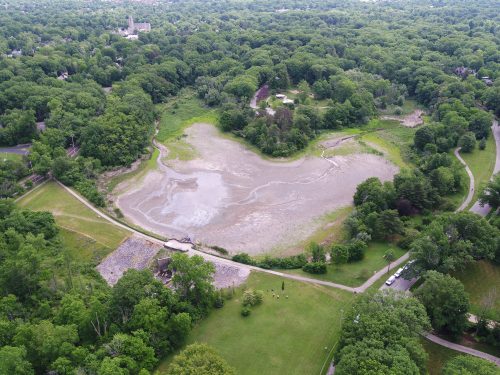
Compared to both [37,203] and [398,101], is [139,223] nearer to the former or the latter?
[37,203]

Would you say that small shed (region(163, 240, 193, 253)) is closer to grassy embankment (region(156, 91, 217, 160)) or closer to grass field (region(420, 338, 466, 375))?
grassy embankment (region(156, 91, 217, 160))

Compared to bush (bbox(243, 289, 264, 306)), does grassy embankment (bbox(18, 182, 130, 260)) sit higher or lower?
lower

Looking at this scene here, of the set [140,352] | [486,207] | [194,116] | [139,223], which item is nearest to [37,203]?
[139,223]

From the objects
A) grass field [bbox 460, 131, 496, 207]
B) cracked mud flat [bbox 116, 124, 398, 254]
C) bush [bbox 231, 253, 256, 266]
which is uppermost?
grass field [bbox 460, 131, 496, 207]

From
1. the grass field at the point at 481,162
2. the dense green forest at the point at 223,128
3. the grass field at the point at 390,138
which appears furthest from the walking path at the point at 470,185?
the grass field at the point at 390,138

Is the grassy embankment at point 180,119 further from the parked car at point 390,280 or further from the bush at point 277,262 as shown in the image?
the parked car at point 390,280

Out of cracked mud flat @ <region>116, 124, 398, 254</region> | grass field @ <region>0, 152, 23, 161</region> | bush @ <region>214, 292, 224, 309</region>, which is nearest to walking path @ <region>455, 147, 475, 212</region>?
cracked mud flat @ <region>116, 124, 398, 254</region>
